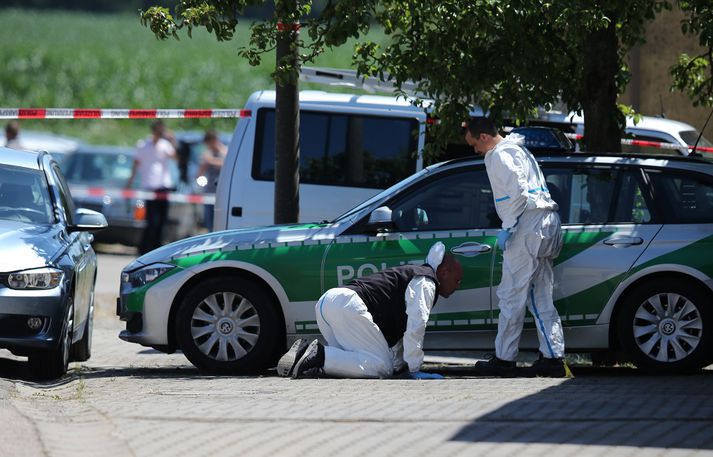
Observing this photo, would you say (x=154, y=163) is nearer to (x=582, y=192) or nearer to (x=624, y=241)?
(x=582, y=192)

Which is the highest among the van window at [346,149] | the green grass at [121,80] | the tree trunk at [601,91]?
the green grass at [121,80]

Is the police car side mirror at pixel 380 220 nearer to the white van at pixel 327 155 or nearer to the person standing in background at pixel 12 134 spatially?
the white van at pixel 327 155

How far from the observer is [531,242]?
30.1ft

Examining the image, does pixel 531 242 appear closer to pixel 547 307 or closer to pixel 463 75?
pixel 547 307

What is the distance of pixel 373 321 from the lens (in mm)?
9188

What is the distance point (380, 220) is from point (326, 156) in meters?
3.01

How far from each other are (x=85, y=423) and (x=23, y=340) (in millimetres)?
1928

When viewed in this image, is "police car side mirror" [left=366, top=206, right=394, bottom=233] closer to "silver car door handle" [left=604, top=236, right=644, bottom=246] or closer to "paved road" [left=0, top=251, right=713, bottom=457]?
"paved road" [left=0, top=251, right=713, bottom=457]

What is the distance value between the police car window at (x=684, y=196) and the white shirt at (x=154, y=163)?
11.8 meters

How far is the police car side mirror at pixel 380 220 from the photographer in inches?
372

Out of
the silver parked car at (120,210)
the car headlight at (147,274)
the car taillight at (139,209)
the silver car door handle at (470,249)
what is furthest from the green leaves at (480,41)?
the car taillight at (139,209)

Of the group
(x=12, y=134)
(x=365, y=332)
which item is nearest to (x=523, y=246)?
(x=365, y=332)

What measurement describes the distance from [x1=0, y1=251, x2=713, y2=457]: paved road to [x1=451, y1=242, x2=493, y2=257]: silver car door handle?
0.91 m

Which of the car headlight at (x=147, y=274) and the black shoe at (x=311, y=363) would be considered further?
the car headlight at (x=147, y=274)
